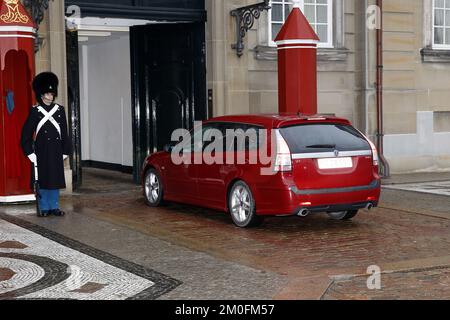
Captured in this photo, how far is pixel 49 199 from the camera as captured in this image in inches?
442

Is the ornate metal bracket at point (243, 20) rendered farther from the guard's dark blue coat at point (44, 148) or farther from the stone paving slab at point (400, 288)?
the stone paving slab at point (400, 288)

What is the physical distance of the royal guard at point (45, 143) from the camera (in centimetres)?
1109

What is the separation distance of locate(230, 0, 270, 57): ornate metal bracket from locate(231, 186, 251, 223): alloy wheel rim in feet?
19.3

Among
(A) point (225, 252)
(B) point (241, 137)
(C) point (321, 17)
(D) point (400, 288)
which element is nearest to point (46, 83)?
(B) point (241, 137)

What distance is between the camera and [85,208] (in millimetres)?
12156

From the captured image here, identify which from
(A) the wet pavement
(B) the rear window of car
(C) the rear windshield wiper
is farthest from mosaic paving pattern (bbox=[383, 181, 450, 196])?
(C) the rear windshield wiper

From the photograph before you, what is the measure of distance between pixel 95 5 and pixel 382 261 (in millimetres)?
8586

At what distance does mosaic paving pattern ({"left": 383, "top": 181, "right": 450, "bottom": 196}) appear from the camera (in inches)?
560

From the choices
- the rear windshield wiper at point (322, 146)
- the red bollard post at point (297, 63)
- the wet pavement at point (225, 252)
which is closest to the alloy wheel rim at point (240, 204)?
the wet pavement at point (225, 252)

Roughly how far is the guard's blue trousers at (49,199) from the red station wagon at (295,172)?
87.2 inches

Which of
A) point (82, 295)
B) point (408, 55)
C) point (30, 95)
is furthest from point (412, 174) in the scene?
point (82, 295)

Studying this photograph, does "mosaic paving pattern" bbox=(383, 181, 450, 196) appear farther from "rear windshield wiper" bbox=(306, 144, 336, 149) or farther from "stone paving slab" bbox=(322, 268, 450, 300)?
"stone paving slab" bbox=(322, 268, 450, 300)

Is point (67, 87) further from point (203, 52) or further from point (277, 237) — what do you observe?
point (277, 237)
